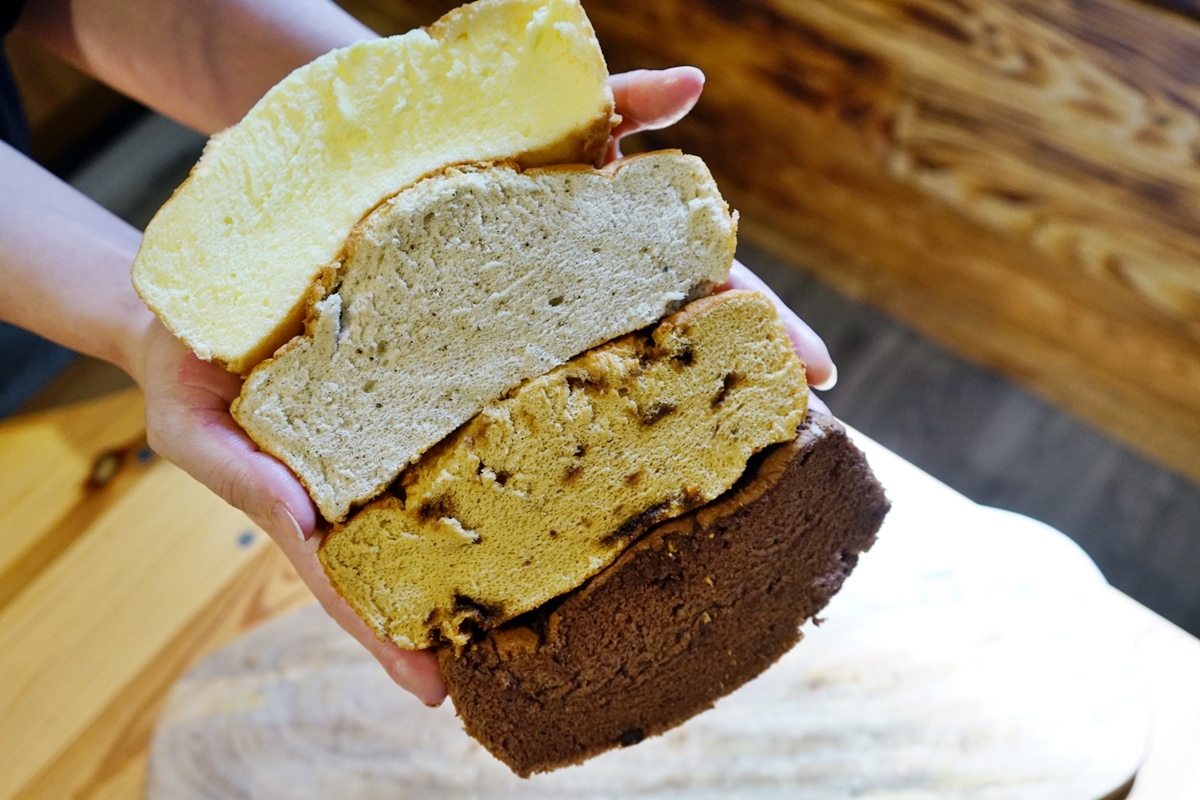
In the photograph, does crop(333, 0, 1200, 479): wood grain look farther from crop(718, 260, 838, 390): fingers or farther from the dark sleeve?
the dark sleeve

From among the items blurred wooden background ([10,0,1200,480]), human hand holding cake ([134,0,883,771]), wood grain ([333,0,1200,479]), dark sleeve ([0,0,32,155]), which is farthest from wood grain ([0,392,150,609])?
wood grain ([333,0,1200,479])

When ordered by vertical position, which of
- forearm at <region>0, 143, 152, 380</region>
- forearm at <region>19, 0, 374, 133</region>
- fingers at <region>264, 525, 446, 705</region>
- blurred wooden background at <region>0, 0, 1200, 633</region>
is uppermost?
forearm at <region>19, 0, 374, 133</region>

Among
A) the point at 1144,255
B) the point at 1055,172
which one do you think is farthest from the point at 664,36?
the point at 1144,255

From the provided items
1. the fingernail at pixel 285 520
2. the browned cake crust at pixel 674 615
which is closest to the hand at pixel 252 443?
the fingernail at pixel 285 520

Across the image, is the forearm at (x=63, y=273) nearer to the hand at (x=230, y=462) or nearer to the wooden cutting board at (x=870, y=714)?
the hand at (x=230, y=462)

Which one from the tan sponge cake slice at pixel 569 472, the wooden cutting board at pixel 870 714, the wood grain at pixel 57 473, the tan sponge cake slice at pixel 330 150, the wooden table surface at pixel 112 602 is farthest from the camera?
the wood grain at pixel 57 473

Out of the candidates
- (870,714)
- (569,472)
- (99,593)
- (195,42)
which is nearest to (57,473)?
(99,593)

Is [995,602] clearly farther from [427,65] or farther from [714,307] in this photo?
[427,65]
